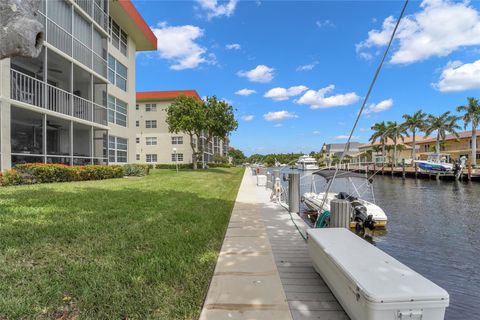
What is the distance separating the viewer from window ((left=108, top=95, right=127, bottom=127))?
21866 mm

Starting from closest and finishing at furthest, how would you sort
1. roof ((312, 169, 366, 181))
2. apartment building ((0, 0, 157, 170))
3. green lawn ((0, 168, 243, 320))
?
green lawn ((0, 168, 243, 320)), roof ((312, 169, 366, 181)), apartment building ((0, 0, 157, 170))

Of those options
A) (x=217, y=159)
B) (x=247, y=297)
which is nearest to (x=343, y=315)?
(x=247, y=297)

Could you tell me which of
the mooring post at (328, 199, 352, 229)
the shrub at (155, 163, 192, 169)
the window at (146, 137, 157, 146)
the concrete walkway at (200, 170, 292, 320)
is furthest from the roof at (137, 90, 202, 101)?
the mooring post at (328, 199, 352, 229)

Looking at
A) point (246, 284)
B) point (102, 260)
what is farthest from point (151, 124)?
point (246, 284)

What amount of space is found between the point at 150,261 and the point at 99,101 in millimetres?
19285

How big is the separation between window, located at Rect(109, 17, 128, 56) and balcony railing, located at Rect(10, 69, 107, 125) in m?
7.26

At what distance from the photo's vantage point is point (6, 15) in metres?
2.05

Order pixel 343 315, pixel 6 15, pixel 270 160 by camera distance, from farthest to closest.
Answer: pixel 270 160 < pixel 343 315 < pixel 6 15

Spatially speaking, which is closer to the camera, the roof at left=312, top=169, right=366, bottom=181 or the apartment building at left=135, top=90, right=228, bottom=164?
the roof at left=312, top=169, right=366, bottom=181

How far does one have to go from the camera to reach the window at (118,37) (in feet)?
73.4

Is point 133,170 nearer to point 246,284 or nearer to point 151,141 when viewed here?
point 246,284

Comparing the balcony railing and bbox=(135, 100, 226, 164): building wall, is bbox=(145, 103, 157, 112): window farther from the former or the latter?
the balcony railing

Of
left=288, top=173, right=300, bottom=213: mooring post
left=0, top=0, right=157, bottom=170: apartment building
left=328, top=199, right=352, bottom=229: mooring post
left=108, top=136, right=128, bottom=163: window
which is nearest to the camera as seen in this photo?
left=328, top=199, right=352, bottom=229: mooring post

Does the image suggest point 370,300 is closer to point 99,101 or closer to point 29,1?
point 29,1
